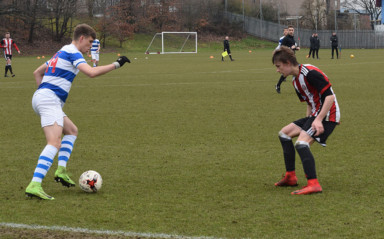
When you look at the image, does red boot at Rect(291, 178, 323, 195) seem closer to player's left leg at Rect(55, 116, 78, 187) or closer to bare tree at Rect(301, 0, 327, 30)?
player's left leg at Rect(55, 116, 78, 187)

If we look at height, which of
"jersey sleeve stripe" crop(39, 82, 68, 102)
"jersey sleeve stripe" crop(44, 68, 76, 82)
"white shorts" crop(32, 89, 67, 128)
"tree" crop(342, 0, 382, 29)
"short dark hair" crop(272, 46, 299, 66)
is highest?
"tree" crop(342, 0, 382, 29)

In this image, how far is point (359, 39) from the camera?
7062 cm

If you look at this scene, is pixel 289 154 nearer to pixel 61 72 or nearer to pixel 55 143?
pixel 55 143

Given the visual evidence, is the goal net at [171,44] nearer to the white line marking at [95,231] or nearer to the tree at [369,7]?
the tree at [369,7]

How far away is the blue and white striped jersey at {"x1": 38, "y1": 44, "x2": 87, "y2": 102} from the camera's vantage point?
20.1 feet

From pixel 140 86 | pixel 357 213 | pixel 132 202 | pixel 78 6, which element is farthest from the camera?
pixel 78 6

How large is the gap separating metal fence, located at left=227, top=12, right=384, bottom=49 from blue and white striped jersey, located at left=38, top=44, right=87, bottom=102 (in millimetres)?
65184

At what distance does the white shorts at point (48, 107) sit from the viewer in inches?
237

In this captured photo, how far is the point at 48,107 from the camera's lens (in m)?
6.07

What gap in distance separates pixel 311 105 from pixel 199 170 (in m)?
1.81

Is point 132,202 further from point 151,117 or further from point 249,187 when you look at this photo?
point 151,117

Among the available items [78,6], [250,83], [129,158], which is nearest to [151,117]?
[129,158]

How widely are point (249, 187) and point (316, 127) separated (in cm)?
108

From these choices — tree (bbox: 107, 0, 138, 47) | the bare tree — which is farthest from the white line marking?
the bare tree
